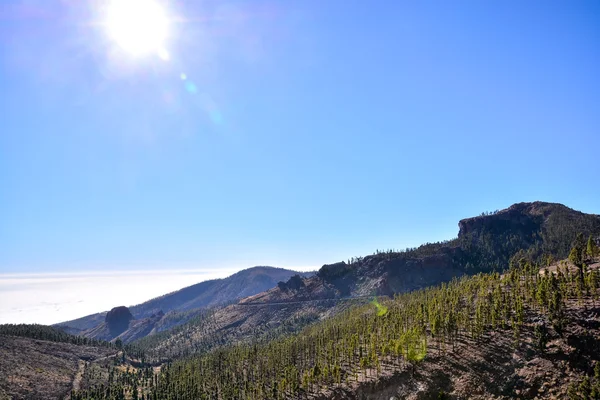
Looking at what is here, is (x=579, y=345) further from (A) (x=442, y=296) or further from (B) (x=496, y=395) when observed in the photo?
(A) (x=442, y=296)

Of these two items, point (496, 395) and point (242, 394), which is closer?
point (496, 395)

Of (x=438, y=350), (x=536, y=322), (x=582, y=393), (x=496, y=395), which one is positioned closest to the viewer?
(x=582, y=393)

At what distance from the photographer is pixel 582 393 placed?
68438 mm

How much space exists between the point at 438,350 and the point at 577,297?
43292mm

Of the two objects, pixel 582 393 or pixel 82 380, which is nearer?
pixel 582 393

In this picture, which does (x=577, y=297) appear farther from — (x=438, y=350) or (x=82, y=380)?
(x=82, y=380)

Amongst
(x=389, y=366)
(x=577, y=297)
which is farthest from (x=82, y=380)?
(x=577, y=297)

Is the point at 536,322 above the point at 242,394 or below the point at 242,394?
above

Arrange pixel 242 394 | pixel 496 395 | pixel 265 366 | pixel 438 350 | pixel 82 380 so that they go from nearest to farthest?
pixel 496 395, pixel 438 350, pixel 242 394, pixel 265 366, pixel 82 380

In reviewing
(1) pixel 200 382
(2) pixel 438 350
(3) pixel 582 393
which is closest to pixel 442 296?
(2) pixel 438 350

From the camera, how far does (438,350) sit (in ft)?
324

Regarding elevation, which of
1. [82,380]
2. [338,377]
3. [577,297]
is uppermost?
[577,297]

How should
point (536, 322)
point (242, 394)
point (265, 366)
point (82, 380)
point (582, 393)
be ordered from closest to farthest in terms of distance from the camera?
point (582, 393)
point (536, 322)
point (242, 394)
point (265, 366)
point (82, 380)

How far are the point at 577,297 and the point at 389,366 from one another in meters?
58.0
